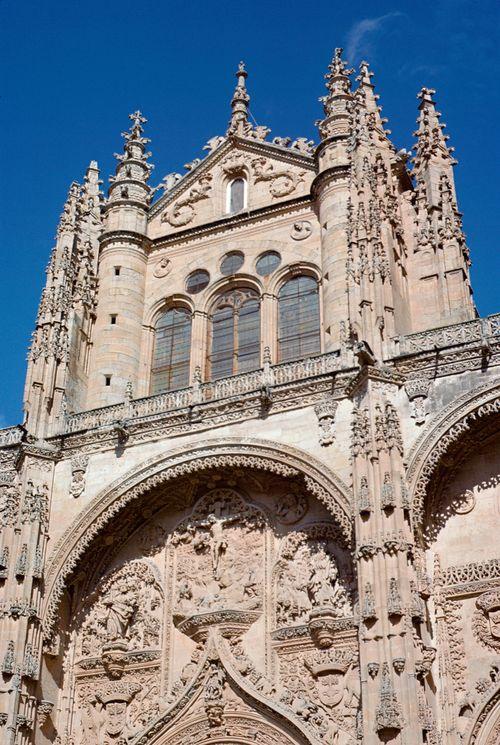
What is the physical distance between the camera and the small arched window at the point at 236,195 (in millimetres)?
23938

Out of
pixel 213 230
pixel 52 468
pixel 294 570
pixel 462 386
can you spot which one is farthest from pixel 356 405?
pixel 213 230

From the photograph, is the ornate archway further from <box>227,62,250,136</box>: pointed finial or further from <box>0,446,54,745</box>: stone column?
<box>227,62,250,136</box>: pointed finial

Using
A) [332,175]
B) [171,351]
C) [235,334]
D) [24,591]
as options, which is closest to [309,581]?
[24,591]

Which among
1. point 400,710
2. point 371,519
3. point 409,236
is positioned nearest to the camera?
point 400,710

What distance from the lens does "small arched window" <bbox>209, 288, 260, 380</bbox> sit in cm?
2150

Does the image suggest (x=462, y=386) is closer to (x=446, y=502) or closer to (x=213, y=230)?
(x=446, y=502)

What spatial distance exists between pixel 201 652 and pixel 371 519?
3.80 meters

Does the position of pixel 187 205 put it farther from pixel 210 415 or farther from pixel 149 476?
pixel 149 476

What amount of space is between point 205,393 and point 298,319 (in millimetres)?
2874

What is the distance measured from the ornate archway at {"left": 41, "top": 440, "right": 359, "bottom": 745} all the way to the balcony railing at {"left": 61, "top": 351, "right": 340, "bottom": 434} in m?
1.13

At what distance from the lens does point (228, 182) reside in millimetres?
24531

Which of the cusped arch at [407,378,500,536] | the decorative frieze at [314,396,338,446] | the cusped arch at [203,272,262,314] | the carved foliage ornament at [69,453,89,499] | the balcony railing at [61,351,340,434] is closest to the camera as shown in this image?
the cusped arch at [407,378,500,536]

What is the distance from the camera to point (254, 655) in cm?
1733

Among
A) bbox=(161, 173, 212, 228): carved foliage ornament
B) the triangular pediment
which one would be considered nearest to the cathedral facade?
the triangular pediment
